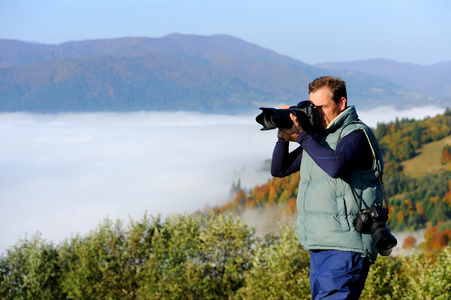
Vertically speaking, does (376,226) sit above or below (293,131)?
below

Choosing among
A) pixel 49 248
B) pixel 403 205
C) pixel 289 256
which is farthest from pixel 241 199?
pixel 289 256

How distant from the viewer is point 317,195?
348cm

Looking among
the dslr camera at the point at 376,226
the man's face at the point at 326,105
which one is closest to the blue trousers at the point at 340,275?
the dslr camera at the point at 376,226

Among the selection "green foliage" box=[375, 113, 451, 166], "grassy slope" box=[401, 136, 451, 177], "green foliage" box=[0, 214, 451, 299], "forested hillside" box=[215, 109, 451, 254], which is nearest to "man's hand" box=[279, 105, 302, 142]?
"green foliage" box=[0, 214, 451, 299]

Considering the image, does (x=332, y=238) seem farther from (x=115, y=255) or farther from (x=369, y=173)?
(x=115, y=255)

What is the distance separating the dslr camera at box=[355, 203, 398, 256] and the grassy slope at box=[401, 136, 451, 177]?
104123mm

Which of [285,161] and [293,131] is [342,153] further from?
[285,161]

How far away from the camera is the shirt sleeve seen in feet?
10.8

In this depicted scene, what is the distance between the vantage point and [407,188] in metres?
91.4

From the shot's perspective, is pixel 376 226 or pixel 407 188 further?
pixel 407 188

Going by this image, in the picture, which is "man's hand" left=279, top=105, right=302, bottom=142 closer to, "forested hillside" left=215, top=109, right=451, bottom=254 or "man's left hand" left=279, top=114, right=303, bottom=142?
"man's left hand" left=279, top=114, right=303, bottom=142

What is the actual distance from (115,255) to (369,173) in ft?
91.3

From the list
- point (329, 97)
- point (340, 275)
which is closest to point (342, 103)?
point (329, 97)

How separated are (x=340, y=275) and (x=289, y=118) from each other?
110cm
